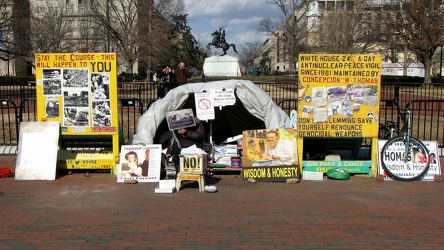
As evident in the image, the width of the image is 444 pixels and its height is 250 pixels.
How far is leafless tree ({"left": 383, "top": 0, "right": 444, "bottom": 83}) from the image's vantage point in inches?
1353

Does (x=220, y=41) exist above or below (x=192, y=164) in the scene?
above

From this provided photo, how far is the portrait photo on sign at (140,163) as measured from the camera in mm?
7473


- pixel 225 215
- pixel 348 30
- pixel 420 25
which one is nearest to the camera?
pixel 225 215

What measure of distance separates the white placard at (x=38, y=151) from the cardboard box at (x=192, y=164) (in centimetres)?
236

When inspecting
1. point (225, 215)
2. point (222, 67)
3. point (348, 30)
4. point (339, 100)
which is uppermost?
point (348, 30)

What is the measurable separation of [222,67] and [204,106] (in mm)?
33729

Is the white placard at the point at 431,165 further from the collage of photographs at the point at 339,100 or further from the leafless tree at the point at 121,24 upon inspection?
the leafless tree at the point at 121,24

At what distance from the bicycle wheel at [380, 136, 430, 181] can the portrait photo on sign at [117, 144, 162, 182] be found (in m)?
3.91

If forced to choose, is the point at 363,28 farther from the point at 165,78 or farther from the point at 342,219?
the point at 342,219

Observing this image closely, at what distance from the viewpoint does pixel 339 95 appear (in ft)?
25.2

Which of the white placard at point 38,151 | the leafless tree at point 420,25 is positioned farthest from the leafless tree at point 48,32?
the leafless tree at point 420,25

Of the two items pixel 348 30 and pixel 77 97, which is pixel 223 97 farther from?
pixel 348 30

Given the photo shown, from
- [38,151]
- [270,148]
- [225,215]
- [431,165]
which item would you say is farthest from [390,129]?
[38,151]

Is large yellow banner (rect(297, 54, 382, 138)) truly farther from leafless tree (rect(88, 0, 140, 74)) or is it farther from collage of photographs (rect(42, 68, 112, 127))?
leafless tree (rect(88, 0, 140, 74))
